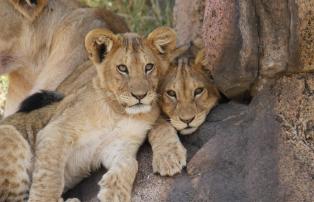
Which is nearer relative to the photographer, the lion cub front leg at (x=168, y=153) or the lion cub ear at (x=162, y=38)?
the lion cub front leg at (x=168, y=153)

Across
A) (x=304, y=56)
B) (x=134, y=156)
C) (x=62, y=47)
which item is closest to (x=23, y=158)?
(x=134, y=156)

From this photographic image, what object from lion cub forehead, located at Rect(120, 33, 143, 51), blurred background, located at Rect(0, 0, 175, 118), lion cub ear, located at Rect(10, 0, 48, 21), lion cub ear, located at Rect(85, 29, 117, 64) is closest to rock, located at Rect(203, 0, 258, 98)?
lion cub forehead, located at Rect(120, 33, 143, 51)

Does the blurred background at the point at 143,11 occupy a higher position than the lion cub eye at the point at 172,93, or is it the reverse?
the lion cub eye at the point at 172,93

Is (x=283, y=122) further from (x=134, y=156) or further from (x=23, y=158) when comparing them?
(x=23, y=158)

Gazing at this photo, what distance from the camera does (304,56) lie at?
3555 millimetres

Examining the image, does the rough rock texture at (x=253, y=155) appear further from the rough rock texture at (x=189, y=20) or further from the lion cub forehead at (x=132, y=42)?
the rough rock texture at (x=189, y=20)

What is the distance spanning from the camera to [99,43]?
4164mm

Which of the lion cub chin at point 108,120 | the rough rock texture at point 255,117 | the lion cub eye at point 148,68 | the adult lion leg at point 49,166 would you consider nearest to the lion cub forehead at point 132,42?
the lion cub chin at point 108,120

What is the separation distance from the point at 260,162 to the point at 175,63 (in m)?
0.81

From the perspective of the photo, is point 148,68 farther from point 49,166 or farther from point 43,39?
point 43,39

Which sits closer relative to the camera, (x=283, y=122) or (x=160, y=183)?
(x=283, y=122)

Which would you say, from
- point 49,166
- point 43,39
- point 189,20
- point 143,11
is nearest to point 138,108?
point 49,166

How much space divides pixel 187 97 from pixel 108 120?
1.39 feet

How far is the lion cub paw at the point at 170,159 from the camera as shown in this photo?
4020 mm
